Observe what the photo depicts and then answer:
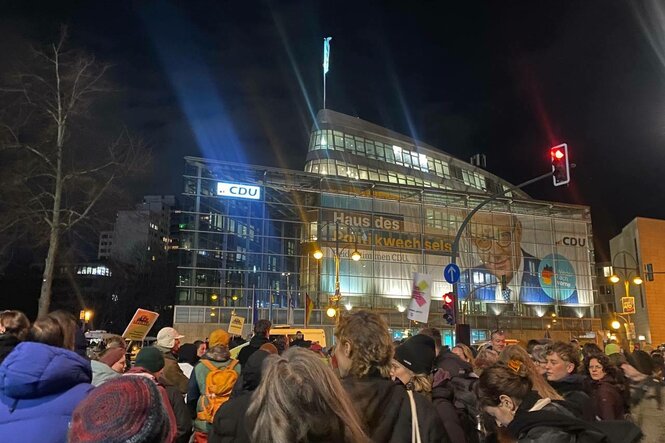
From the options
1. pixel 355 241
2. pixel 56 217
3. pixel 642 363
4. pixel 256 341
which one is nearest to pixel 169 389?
pixel 256 341

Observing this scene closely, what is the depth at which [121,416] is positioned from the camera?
5.46 feet

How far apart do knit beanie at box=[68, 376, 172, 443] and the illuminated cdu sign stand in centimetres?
3689

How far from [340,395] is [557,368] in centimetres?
344

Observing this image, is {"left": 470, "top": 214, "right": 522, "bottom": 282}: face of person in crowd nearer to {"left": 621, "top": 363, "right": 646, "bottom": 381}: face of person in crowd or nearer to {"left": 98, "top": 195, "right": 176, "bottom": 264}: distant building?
{"left": 98, "top": 195, "right": 176, "bottom": 264}: distant building

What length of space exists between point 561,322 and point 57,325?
46.5m

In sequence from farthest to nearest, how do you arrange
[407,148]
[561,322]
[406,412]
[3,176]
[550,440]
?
[407,148]
[561,322]
[3,176]
[406,412]
[550,440]

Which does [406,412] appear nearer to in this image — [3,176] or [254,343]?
[254,343]

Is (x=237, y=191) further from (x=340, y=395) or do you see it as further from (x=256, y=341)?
(x=340, y=395)

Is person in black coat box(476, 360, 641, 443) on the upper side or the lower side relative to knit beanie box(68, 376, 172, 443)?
lower

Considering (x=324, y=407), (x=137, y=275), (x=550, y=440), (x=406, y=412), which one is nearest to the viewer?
(x=324, y=407)

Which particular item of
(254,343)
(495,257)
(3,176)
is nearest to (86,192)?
(3,176)

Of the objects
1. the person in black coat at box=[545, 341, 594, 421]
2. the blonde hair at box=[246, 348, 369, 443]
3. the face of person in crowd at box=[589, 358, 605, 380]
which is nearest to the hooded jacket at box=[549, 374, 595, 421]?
the person in black coat at box=[545, 341, 594, 421]

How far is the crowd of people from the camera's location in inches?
76.2

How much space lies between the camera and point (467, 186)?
2217 inches
